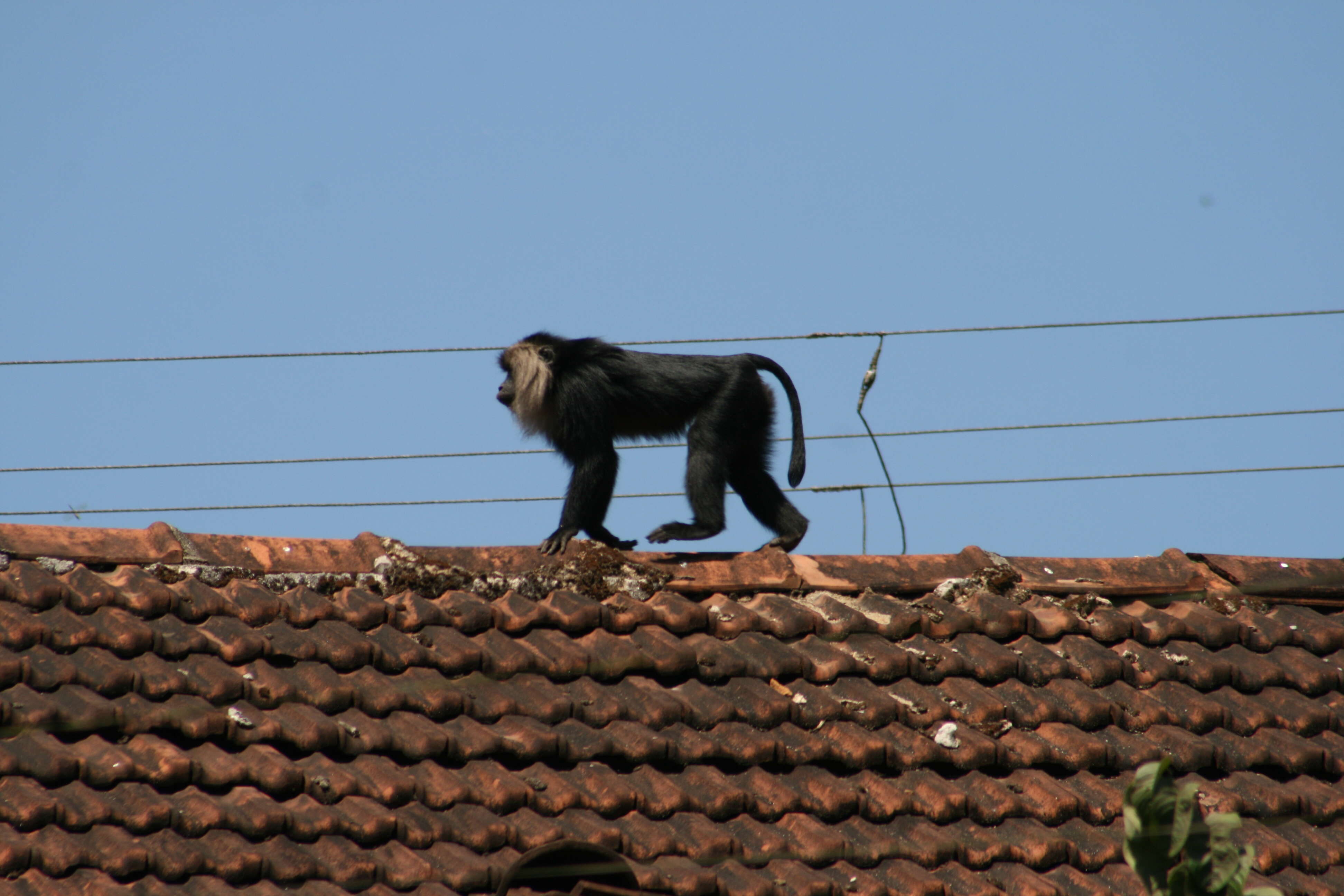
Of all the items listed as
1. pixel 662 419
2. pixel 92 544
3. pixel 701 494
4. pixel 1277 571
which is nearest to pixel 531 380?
pixel 662 419

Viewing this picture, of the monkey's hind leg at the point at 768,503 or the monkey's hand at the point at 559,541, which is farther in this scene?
the monkey's hind leg at the point at 768,503

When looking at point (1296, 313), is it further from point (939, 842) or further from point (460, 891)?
point (460, 891)

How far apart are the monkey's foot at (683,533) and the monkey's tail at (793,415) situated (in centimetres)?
61

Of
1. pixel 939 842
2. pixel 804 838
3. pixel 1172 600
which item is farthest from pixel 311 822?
pixel 1172 600

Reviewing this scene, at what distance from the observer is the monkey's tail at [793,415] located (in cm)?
725

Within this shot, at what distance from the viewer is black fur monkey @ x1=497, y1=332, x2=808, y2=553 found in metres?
6.84

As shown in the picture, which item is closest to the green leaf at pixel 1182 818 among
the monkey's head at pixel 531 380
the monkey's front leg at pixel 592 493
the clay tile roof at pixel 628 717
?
the clay tile roof at pixel 628 717

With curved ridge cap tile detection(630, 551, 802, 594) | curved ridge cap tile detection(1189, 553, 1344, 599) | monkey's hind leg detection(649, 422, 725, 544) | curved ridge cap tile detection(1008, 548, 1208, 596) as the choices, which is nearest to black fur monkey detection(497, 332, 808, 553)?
monkey's hind leg detection(649, 422, 725, 544)

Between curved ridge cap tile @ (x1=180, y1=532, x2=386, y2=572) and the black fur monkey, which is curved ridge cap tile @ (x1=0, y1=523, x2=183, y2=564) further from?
the black fur monkey

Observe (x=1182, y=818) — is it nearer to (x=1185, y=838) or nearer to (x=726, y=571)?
(x=1185, y=838)

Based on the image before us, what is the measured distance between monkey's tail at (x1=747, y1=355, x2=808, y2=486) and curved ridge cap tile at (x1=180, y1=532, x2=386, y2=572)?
2.69 m

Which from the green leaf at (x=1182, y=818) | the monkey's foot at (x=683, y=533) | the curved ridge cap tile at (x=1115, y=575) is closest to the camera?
the green leaf at (x=1182, y=818)

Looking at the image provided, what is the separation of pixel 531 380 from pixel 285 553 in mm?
2411

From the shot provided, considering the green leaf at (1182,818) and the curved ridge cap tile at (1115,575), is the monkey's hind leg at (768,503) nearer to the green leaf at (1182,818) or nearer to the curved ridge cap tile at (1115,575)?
the curved ridge cap tile at (1115,575)
